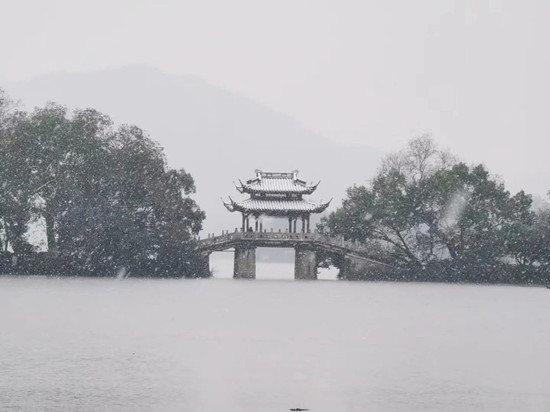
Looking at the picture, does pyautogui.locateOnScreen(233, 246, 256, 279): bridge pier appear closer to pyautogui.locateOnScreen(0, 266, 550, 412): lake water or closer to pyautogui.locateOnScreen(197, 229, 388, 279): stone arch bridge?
pyautogui.locateOnScreen(197, 229, 388, 279): stone arch bridge

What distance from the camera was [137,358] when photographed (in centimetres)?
2289

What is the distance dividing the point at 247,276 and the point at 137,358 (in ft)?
192

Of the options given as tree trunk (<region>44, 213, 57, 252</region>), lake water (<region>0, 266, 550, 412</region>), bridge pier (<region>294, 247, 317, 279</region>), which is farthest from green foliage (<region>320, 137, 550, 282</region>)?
lake water (<region>0, 266, 550, 412</region>)

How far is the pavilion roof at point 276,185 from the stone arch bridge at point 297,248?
5.31 meters

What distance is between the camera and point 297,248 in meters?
80.9

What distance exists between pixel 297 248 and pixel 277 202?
619 centimetres

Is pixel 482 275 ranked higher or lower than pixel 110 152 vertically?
lower

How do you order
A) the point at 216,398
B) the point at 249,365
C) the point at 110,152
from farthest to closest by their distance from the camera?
1. the point at 110,152
2. the point at 249,365
3. the point at 216,398

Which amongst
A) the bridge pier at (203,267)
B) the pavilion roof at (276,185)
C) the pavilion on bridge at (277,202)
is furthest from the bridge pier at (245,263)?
the pavilion roof at (276,185)

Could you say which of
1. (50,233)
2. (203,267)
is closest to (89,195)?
(50,233)

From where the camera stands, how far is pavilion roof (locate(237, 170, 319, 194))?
8506 centimetres

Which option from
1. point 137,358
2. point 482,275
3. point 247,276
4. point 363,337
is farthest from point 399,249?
point 137,358

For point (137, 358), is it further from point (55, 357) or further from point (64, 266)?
point (64, 266)

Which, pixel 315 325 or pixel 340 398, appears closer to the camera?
pixel 340 398
